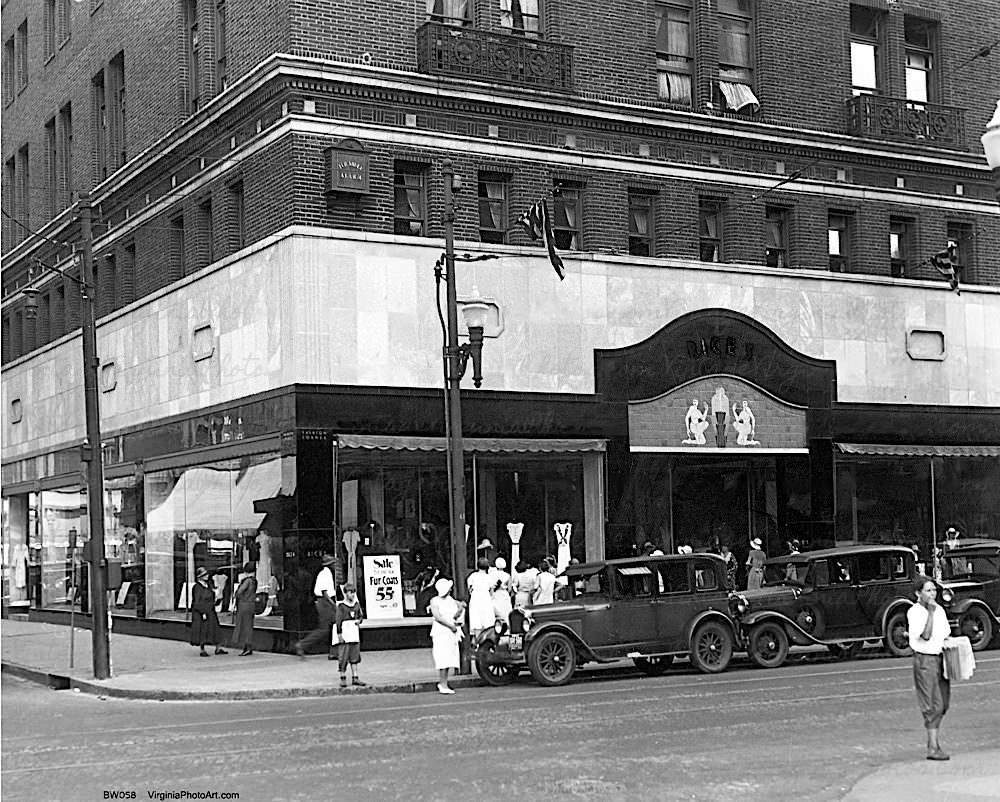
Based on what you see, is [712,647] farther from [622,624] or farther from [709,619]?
[622,624]

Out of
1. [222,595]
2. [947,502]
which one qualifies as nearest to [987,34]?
[947,502]

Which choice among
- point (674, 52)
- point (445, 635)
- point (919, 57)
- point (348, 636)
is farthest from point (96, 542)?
point (919, 57)

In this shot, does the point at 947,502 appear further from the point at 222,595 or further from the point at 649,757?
the point at 649,757

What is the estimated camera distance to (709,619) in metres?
21.6

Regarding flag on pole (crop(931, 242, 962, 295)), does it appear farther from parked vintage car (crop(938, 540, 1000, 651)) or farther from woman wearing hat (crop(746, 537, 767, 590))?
woman wearing hat (crop(746, 537, 767, 590))

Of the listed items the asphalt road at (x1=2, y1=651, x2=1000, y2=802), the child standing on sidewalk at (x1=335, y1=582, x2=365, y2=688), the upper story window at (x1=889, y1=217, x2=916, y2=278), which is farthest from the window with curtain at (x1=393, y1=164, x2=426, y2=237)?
the upper story window at (x1=889, y1=217, x2=916, y2=278)

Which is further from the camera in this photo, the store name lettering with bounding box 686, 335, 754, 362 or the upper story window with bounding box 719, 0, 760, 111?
the upper story window with bounding box 719, 0, 760, 111

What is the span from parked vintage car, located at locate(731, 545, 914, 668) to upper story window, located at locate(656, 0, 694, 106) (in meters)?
11.8

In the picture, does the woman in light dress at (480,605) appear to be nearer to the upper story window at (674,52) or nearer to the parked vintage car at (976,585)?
the parked vintage car at (976,585)

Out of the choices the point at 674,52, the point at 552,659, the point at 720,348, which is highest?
the point at 674,52

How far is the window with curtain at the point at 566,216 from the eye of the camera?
28938 millimetres

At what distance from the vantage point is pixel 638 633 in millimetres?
21125

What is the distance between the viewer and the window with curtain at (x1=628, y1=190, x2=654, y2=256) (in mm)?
29922

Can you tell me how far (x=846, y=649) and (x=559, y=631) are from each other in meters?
6.19
